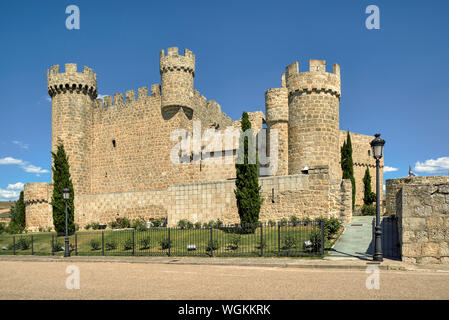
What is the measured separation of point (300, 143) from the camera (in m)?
25.4

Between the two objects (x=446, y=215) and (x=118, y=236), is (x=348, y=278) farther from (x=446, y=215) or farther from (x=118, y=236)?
(x=118, y=236)

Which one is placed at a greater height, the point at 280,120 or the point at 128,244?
the point at 280,120

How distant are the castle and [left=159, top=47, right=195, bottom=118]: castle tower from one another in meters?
0.09

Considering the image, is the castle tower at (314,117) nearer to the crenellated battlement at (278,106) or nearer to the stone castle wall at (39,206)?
the crenellated battlement at (278,106)

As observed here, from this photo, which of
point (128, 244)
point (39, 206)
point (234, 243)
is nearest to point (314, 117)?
point (234, 243)

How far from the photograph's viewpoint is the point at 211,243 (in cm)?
1565

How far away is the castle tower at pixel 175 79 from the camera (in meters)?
31.7

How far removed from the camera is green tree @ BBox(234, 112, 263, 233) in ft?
68.9

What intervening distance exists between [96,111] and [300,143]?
73.9 feet

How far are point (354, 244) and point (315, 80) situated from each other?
13.2m

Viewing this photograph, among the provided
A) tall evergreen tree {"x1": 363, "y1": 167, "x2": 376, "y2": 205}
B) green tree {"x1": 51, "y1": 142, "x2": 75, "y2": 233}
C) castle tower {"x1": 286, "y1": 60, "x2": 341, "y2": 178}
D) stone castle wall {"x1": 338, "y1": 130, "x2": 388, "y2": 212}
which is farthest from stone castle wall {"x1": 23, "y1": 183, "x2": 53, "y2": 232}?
tall evergreen tree {"x1": 363, "y1": 167, "x2": 376, "y2": 205}

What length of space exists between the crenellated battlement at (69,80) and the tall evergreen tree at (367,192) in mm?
30446

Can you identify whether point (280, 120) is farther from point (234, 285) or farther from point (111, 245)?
point (234, 285)
